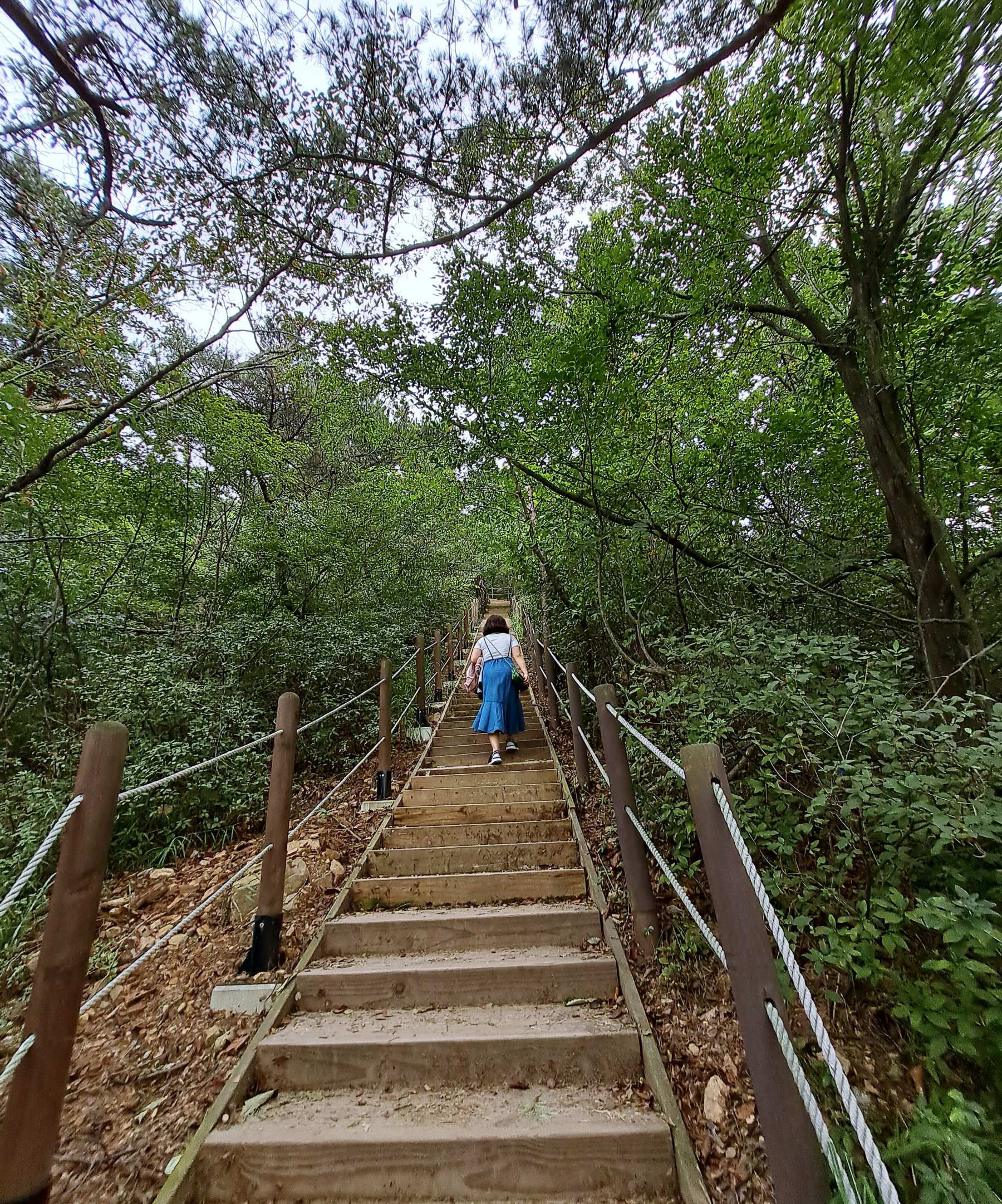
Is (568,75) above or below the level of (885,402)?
above

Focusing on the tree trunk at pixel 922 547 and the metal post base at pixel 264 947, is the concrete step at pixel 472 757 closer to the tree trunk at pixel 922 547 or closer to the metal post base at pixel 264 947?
the metal post base at pixel 264 947

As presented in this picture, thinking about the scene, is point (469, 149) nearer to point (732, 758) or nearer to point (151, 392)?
point (151, 392)

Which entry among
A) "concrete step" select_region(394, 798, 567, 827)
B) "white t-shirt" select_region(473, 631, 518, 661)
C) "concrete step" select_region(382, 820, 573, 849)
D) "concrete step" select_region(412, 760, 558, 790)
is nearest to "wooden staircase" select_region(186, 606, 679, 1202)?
"concrete step" select_region(382, 820, 573, 849)

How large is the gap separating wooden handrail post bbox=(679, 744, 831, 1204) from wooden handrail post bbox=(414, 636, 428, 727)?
5.45m

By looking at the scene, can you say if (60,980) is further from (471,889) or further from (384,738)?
(384,738)

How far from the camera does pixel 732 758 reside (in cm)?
267

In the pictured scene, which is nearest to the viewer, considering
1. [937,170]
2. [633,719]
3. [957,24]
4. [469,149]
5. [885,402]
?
[957,24]

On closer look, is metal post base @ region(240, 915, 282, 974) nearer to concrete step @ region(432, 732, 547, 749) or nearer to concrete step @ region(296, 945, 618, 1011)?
concrete step @ region(296, 945, 618, 1011)

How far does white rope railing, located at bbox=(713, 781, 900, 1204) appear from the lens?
2.56 feet

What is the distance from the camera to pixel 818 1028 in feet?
2.98

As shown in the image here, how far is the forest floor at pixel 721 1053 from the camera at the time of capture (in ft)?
4.85

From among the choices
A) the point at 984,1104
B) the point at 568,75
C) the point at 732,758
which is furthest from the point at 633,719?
the point at 568,75

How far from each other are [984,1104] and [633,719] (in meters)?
1.91

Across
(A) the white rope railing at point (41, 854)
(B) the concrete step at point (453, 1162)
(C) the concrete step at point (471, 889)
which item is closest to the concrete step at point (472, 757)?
(C) the concrete step at point (471, 889)
